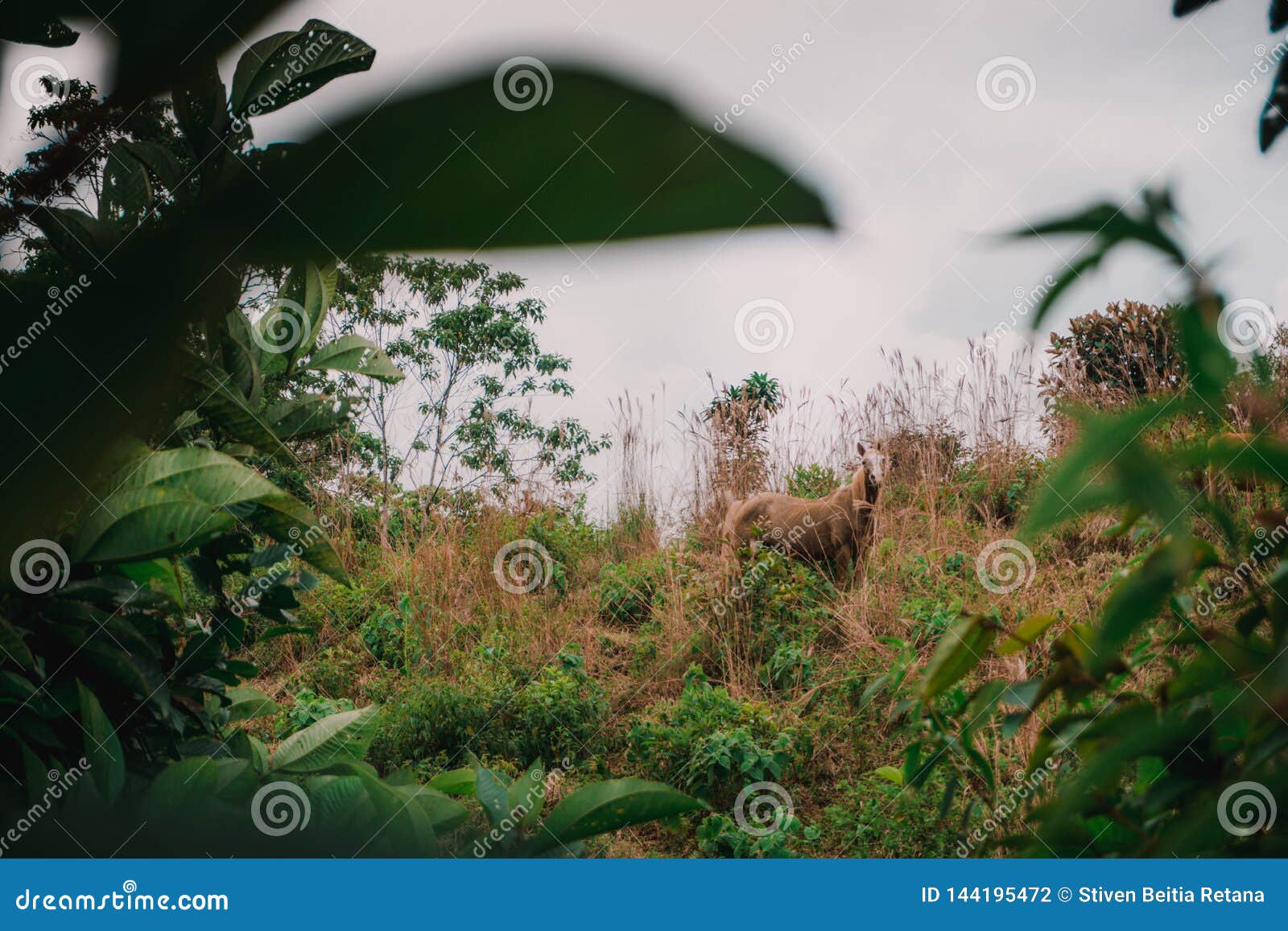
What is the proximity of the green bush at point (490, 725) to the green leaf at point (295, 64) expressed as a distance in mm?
2470

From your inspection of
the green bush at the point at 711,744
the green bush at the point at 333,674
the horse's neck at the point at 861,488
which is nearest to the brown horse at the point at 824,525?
the horse's neck at the point at 861,488

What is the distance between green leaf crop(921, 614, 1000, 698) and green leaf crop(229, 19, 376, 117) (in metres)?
0.50

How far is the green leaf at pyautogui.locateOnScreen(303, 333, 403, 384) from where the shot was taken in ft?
2.42

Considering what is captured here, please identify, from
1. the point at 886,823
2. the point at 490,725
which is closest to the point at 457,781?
the point at 886,823

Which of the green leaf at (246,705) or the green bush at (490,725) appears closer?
the green leaf at (246,705)

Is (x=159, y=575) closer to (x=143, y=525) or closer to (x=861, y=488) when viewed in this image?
(x=143, y=525)

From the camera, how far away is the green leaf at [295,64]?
444 millimetres

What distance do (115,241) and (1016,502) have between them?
13.2 ft

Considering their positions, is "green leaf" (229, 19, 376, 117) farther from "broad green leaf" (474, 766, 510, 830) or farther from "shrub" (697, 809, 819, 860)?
"shrub" (697, 809, 819, 860)

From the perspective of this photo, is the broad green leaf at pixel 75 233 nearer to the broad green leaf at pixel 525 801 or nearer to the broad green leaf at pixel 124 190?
the broad green leaf at pixel 124 190

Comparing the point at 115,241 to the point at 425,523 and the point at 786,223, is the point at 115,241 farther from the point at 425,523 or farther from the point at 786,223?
the point at 425,523

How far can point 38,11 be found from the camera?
0.41 metres

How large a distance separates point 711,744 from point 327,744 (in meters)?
1.96

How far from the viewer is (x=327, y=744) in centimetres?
67
